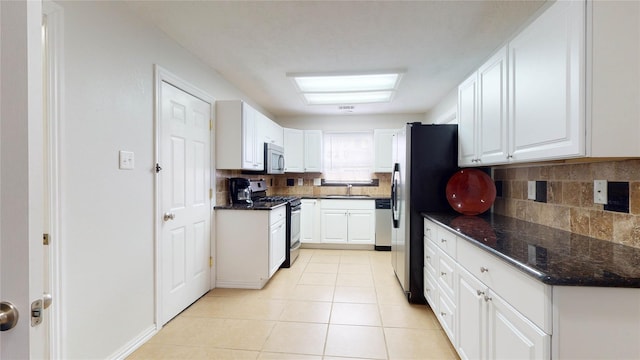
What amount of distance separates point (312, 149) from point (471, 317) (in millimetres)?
3815

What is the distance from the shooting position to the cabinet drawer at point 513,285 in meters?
0.98

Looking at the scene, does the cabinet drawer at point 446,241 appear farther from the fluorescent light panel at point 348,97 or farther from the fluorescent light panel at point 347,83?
the fluorescent light panel at point 348,97

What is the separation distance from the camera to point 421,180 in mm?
2635

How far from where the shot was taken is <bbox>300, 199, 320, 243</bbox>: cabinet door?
4688mm

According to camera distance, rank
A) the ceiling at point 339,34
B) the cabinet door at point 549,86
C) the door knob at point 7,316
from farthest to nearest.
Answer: the ceiling at point 339,34 < the cabinet door at point 549,86 < the door knob at point 7,316

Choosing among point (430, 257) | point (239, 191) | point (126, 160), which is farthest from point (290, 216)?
point (126, 160)

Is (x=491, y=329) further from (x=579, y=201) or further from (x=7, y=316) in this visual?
(x=7, y=316)

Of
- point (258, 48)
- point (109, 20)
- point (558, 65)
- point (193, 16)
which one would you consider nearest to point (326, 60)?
point (258, 48)

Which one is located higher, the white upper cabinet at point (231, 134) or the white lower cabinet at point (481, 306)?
the white upper cabinet at point (231, 134)

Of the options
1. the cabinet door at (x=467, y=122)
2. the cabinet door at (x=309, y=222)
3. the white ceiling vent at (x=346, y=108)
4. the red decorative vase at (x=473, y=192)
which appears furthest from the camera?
the cabinet door at (x=309, y=222)

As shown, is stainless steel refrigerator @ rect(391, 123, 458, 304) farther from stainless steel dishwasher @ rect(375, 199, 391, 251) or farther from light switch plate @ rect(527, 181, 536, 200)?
stainless steel dishwasher @ rect(375, 199, 391, 251)

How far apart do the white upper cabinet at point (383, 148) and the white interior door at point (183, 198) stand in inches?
113

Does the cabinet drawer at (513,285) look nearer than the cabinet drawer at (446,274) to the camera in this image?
Yes

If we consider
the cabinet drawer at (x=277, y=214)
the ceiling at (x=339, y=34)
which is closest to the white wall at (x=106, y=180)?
A: the ceiling at (x=339, y=34)
